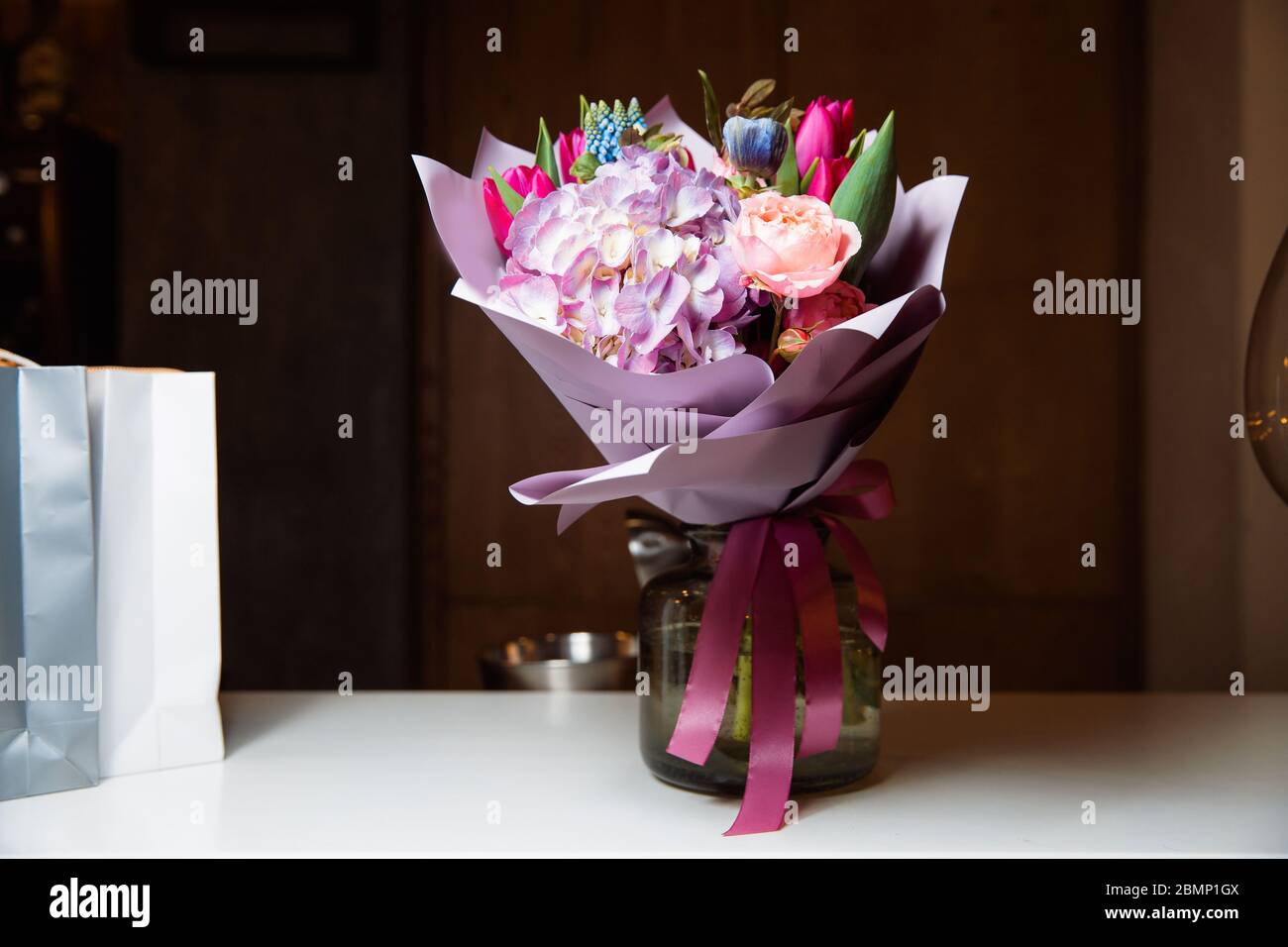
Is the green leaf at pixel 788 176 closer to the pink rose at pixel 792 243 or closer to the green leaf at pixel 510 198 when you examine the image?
the pink rose at pixel 792 243

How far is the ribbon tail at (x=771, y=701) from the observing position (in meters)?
0.68

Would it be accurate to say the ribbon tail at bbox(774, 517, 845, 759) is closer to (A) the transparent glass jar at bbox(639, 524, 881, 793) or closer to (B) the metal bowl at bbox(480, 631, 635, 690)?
(A) the transparent glass jar at bbox(639, 524, 881, 793)

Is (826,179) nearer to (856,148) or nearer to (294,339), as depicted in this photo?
(856,148)

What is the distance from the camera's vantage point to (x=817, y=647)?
71cm

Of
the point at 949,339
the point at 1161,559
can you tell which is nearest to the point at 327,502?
the point at 949,339

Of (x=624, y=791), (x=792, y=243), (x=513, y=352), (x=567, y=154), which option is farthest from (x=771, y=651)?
(x=513, y=352)

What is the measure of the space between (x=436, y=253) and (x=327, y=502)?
70 cm

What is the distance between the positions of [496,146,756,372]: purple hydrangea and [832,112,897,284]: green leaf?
2.8 inches

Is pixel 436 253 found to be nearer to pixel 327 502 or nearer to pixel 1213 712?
pixel 327 502

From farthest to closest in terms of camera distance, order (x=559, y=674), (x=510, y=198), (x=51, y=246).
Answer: (x=51, y=246) < (x=559, y=674) < (x=510, y=198)

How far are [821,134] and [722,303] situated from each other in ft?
0.49

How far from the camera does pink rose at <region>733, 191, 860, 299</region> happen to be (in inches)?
24.3

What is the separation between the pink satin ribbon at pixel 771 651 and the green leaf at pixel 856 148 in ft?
0.82

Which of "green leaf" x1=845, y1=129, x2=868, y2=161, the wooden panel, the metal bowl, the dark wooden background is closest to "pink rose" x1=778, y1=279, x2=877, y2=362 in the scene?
"green leaf" x1=845, y1=129, x2=868, y2=161
